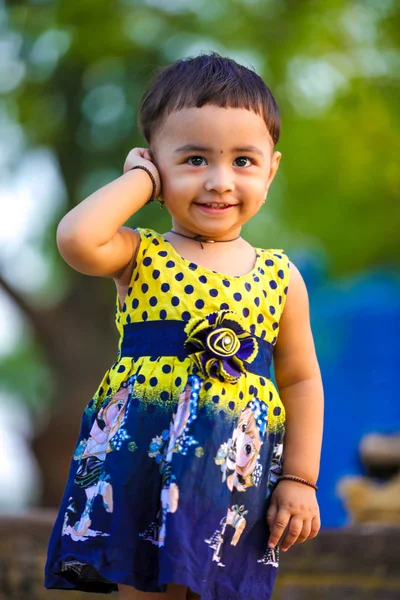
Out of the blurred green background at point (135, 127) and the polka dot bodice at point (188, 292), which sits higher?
the blurred green background at point (135, 127)

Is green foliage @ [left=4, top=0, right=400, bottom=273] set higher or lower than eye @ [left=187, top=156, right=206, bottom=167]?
higher

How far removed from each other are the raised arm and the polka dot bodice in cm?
9

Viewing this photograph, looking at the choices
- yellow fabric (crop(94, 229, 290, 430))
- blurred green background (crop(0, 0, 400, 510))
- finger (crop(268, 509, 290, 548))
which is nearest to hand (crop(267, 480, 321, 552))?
finger (crop(268, 509, 290, 548))

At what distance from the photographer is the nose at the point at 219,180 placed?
2424mm

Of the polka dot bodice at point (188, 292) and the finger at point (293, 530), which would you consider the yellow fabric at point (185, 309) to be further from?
the finger at point (293, 530)

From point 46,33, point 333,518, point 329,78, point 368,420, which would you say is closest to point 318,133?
point 329,78

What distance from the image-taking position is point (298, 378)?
8.73ft

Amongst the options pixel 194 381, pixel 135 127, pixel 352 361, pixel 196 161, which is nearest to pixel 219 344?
pixel 194 381

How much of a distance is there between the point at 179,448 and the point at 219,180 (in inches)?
28.5

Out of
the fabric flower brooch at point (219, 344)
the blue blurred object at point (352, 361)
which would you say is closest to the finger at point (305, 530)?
the fabric flower brooch at point (219, 344)

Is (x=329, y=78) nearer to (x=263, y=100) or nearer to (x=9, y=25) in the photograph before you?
(x=9, y=25)

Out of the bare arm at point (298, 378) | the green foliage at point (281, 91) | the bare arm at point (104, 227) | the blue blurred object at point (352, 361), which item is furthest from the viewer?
the green foliage at point (281, 91)

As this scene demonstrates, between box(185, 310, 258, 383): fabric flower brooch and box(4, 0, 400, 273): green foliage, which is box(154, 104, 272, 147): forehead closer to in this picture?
box(185, 310, 258, 383): fabric flower brooch

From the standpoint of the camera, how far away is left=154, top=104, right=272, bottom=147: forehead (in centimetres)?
242
